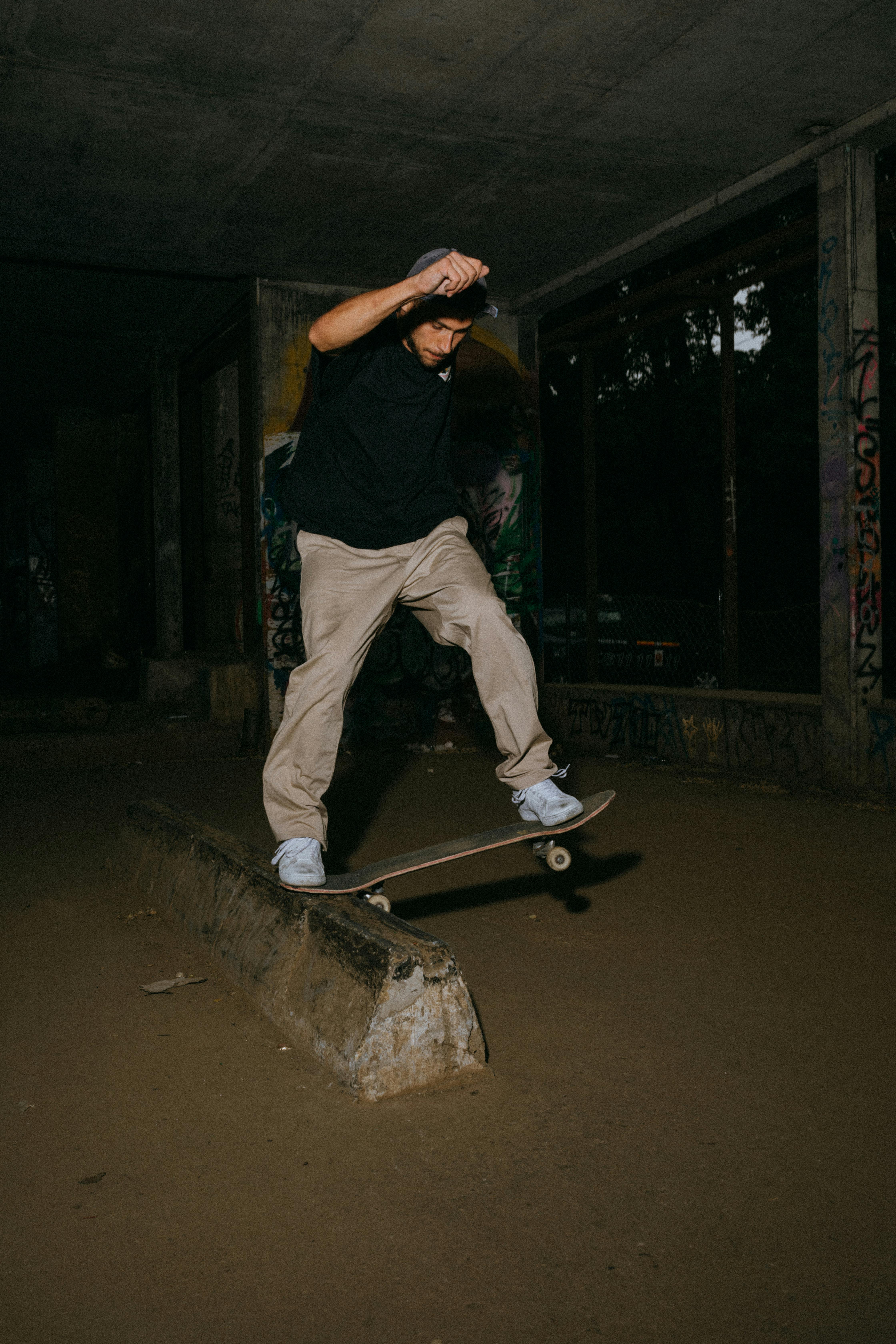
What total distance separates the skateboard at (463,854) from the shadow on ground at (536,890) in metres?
0.84

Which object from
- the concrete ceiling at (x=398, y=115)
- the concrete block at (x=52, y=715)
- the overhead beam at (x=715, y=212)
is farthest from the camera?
the concrete block at (x=52, y=715)

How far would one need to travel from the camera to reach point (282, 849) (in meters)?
3.65

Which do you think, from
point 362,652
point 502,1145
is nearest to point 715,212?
point 362,652

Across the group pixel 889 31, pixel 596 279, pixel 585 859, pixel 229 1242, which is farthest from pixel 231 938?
pixel 596 279

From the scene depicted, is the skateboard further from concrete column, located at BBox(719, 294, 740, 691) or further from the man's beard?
concrete column, located at BBox(719, 294, 740, 691)

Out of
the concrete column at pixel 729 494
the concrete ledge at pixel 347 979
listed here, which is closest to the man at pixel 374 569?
the concrete ledge at pixel 347 979

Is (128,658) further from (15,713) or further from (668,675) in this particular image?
(668,675)

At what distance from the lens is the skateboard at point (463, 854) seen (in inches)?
142

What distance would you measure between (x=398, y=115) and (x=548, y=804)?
5496mm

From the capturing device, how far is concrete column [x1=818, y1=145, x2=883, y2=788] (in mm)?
7203

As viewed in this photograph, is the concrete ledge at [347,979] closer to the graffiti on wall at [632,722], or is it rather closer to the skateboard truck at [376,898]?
the skateboard truck at [376,898]

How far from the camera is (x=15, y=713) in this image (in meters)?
10.4

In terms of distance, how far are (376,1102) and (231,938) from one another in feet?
4.00

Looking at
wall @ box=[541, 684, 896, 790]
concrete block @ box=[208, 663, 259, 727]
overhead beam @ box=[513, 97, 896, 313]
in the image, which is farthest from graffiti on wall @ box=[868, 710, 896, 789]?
concrete block @ box=[208, 663, 259, 727]
